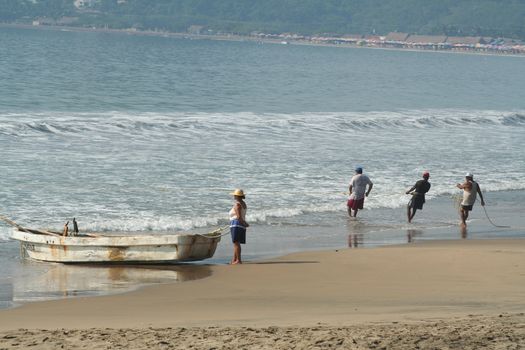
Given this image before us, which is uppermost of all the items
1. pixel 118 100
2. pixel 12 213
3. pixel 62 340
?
pixel 118 100

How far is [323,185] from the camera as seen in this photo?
86.3 feet

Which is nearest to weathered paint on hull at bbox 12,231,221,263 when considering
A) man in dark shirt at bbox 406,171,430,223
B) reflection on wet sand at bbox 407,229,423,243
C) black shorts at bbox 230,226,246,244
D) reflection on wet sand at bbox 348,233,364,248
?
black shorts at bbox 230,226,246,244

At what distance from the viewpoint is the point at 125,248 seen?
52.9 ft

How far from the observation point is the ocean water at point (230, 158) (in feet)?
69.1

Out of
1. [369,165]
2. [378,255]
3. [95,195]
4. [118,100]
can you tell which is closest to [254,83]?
[118,100]

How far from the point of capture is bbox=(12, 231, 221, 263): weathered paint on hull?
632 inches

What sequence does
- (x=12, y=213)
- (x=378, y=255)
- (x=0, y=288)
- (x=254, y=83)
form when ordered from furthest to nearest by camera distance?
(x=254, y=83) → (x=12, y=213) → (x=378, y=255) → (x=0, y=288)

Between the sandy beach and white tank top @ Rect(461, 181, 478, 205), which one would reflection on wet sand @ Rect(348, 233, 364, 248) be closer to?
the sandy beach

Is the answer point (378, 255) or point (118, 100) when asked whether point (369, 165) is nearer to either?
point (378, 255)

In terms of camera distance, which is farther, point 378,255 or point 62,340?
point 378,255

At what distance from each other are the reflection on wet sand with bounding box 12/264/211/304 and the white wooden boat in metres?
0.12

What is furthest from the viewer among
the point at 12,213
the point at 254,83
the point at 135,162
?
the point at 254,83

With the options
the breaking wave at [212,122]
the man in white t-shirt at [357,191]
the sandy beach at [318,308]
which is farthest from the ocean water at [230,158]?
the sandy beach at [318,308]

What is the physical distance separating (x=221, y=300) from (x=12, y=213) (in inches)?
332
